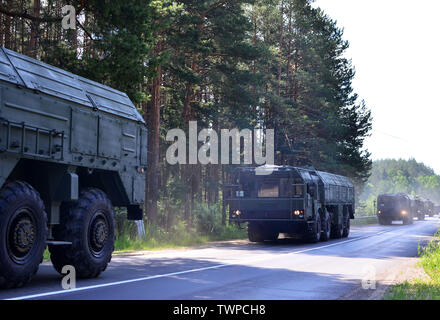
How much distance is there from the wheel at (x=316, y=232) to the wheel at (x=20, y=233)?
1593 centimetres

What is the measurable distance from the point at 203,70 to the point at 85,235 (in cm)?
2351

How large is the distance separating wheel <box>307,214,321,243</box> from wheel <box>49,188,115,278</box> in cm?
1391

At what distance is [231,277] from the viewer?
11.7 meters

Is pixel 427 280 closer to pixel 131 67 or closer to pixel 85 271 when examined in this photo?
pixel 85 271

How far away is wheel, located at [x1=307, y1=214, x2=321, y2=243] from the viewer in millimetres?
23844

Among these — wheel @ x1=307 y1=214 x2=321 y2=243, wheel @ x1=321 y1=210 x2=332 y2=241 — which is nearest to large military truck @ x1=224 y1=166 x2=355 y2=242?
wheel @ x1=307 y1=214 x2=321 y2=243

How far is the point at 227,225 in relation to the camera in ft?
104

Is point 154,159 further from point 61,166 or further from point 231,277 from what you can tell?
point 61,166

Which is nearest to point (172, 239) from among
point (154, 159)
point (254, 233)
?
point (254, 233)

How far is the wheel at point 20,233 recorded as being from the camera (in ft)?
27.9

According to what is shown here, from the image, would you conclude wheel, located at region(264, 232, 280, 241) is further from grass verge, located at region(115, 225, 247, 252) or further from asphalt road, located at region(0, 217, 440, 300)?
asphalt road, located at region(0, 217, 440, 300)

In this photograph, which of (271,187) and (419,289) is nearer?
(419,289)

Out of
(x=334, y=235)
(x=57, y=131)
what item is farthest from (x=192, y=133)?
(x=57, y=131)

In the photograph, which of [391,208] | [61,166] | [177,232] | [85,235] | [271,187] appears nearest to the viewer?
[61,166]
